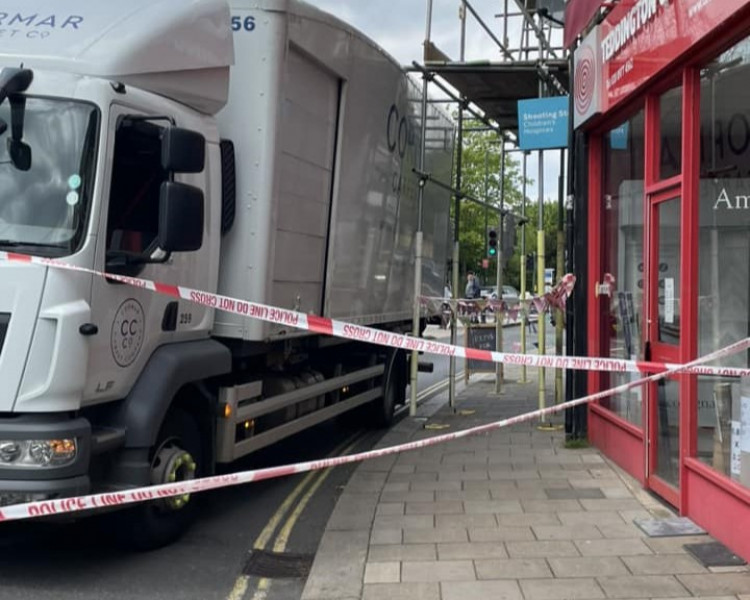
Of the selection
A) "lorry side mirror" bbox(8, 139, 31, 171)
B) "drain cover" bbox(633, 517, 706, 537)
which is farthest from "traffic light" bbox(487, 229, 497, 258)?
"lorry side mirror" bbox(8, 139, 31, 171)

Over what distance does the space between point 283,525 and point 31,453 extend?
2301mm

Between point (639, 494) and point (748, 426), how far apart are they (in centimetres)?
134

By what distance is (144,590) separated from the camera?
4469 mm

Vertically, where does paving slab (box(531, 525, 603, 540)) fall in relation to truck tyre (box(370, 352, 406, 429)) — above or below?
below

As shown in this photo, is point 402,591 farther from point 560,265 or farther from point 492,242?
point 492,242

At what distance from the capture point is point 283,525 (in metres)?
5.86

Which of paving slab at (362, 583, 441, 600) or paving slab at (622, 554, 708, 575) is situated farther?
paving slab at (622, 554, 708, 575)

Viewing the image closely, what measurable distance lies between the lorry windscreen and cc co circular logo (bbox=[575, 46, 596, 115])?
4691mm

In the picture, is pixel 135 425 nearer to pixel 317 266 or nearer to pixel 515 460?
pixel 317 266

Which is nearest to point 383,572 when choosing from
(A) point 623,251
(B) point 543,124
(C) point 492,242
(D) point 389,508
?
(D) point 389,508

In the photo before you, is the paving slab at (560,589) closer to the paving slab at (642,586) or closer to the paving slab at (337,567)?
the paving slab at (642,586)

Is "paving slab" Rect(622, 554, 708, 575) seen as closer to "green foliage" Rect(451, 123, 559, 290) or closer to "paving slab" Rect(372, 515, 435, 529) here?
"paving slab" Rect(372, 515, 435, 529)

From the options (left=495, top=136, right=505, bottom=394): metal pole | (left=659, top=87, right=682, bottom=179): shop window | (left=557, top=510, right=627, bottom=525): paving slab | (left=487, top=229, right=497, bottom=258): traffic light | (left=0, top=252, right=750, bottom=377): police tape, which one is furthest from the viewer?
(left=487, top=229, right=497, bottom=258): traffic light

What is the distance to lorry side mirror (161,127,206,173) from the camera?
4461 mm
